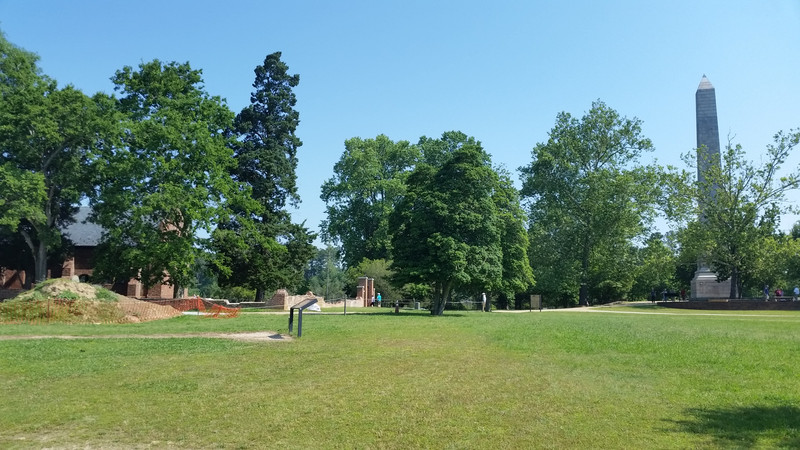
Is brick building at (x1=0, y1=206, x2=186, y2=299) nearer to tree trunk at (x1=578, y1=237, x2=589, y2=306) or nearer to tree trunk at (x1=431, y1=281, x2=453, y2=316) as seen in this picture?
tree trunk at (x1=431, y1=281, x2=453, y2=316)

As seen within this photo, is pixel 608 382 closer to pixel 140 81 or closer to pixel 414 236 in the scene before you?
pixel 414 236

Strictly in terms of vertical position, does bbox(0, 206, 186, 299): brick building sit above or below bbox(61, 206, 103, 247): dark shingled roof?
below

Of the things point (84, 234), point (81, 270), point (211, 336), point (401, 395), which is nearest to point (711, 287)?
point (211, 336)

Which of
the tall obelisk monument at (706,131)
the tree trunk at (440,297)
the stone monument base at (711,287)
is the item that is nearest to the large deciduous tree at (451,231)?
the tree trunk at (440,297)

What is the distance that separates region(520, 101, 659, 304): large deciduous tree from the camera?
5422cm

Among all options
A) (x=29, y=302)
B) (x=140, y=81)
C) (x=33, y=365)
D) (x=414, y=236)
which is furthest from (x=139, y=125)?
(x=33, y=365)

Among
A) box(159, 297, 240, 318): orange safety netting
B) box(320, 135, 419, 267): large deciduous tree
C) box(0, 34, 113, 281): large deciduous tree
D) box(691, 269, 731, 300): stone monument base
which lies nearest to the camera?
box(159, 297, 240, 318): orange safety netting

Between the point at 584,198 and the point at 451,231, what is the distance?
27.4m

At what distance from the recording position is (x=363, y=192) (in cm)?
6706

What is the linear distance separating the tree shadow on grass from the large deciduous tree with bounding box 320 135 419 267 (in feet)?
186

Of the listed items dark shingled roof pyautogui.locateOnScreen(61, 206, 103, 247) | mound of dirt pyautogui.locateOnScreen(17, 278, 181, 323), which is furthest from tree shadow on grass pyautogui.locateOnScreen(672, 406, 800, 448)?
dark shingled roof pyautogui.locateOnScreen(61, 206, 103, 247)

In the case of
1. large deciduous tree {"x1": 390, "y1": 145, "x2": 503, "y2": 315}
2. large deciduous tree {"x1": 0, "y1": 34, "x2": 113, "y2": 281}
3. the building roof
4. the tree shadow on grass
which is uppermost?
the building roof

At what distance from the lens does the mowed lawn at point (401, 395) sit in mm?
6973

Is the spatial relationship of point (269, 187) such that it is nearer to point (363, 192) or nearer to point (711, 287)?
point (363, 192)
